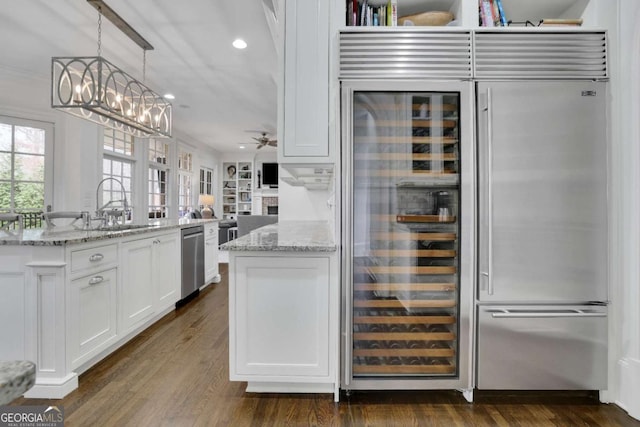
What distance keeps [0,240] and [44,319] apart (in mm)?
525

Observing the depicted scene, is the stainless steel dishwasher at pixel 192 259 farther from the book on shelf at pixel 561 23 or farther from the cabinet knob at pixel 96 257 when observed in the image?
the book on shelf at pixel 561 23

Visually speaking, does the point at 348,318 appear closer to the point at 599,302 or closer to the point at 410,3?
the point at 599,302

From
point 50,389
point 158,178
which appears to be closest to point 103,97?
point 50,389

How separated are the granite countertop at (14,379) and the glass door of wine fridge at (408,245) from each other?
149 cm

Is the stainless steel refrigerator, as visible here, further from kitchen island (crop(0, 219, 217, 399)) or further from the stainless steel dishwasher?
the stainless steel dishwasher

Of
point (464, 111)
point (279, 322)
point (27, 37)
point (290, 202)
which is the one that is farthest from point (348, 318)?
point (27, 37)

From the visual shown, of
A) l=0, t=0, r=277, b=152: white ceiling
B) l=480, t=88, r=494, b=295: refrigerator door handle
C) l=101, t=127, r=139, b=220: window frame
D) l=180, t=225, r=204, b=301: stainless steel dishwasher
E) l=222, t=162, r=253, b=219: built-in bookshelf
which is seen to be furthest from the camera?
l=222, t=162, r=253, b=219: built-in bookshelf

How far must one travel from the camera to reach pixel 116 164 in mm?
5309

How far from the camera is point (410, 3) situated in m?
2.01

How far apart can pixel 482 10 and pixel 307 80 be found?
114cm

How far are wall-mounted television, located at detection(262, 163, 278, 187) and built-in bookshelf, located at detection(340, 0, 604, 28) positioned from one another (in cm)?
752

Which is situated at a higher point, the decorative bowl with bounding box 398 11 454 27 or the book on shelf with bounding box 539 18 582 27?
the decorative bowl with bounding box 398 11 454 27

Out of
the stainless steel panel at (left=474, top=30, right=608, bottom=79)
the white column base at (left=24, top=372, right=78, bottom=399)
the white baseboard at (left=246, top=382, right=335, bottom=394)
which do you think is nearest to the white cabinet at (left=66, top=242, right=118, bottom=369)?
the white column base at (left=24, top=372, right=78, bottom=399)

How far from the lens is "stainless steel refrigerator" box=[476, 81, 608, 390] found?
1.82m
